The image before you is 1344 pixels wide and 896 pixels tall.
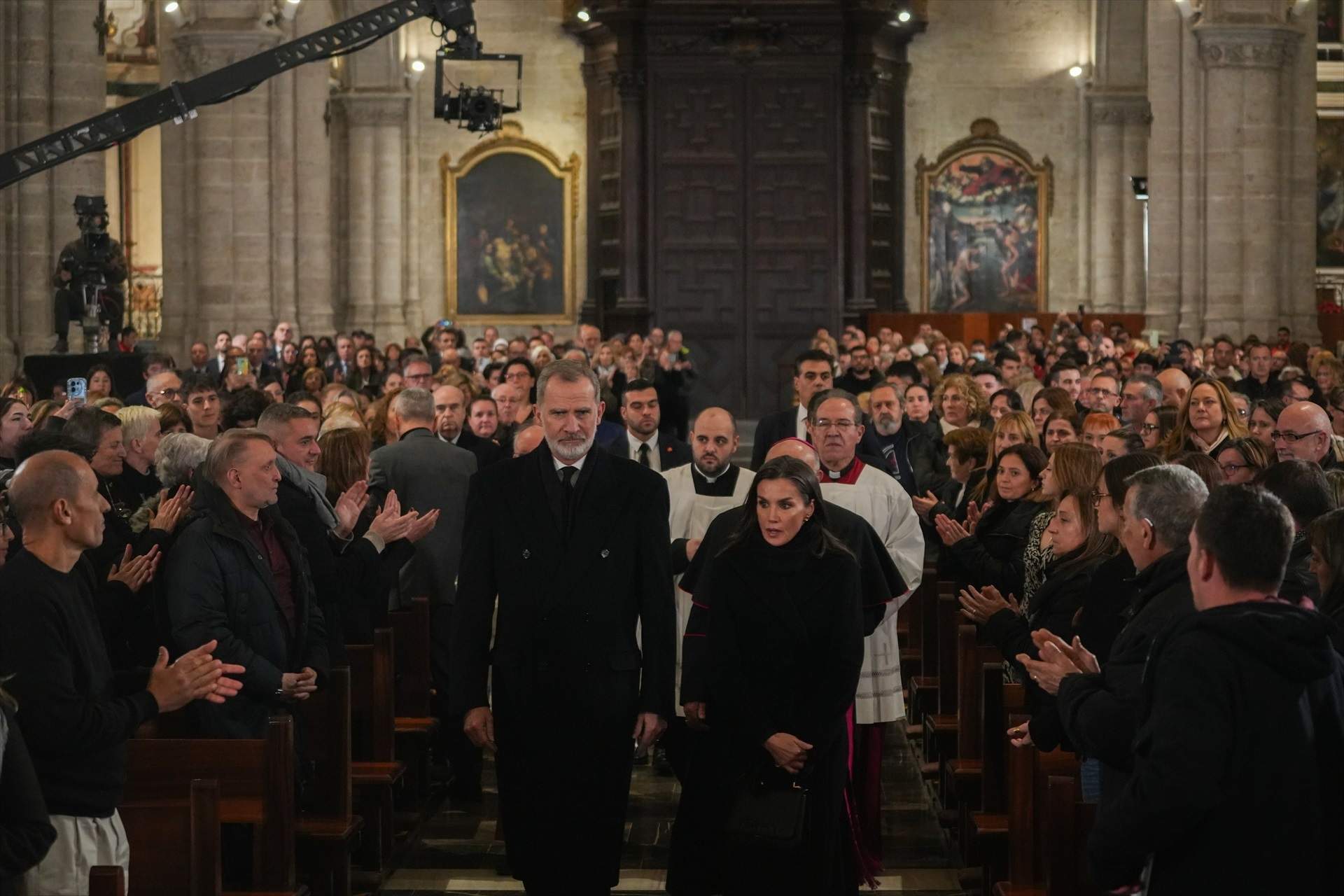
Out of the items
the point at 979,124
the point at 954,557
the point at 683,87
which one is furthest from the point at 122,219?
the point at 954,557

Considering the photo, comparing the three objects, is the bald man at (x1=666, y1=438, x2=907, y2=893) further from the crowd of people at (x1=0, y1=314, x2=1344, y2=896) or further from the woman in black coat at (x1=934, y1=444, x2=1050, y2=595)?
the woman in black coat at (x1=934, y1=444, x2=1050, y2=595)

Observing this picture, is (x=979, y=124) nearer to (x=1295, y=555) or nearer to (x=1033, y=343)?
(x=1033, y=343)

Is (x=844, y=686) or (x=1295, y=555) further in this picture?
(x=844, y=686)

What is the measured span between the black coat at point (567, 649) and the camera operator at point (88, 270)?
1134cm

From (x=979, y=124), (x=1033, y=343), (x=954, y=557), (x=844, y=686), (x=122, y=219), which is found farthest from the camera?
(x=122, y=219)

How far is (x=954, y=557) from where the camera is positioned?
9008mm

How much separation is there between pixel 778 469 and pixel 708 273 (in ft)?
77.9

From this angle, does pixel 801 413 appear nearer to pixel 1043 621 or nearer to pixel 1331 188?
pixel 1043 621

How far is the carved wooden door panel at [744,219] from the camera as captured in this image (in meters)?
29.7

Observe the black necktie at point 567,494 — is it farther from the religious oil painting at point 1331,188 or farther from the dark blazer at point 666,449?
the religious oil painting at point 1331,188

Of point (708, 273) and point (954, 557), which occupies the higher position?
point (708, 273)

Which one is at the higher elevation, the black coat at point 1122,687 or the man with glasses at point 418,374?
the man with glasses at point 418,374

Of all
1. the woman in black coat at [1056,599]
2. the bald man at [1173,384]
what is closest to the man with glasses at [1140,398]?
the bald man at [1173,384]

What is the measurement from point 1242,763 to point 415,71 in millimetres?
29114
